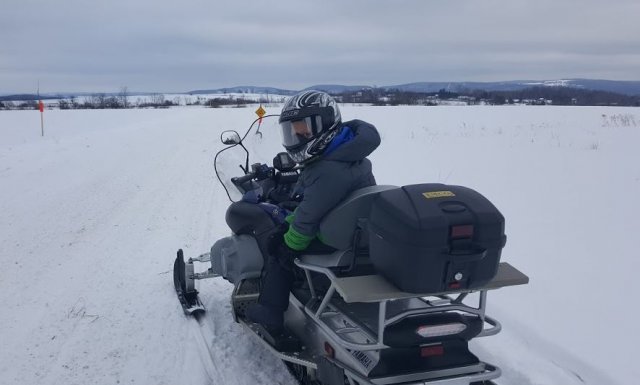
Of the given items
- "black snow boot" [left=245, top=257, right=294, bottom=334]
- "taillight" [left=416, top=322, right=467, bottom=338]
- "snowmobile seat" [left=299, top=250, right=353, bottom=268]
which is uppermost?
"snowmobile seat" [left=299, top=250, right=353, bottom=268]

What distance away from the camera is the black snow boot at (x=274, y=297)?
11.8ft

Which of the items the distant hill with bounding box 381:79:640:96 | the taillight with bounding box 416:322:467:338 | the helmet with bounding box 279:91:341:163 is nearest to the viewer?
the taillight with bounding box 416:322:467:338

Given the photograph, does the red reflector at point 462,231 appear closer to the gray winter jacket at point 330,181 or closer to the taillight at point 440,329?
the taillight at point 440,329

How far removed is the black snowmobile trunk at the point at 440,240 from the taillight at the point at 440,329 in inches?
12.2

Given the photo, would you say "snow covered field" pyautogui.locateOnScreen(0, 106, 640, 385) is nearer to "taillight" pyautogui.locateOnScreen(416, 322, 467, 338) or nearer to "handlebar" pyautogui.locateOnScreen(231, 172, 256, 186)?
"handlebar" pyautogui.locateOnScreen(231, 172, 256, 186)

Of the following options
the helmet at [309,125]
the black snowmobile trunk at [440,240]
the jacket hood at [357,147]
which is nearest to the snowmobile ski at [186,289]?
the helmet at [309,125]

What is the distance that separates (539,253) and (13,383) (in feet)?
17.1

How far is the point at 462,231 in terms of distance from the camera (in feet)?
7.95

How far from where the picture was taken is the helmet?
10.9ft

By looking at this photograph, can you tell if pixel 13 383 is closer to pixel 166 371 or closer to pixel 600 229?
pixel 166 371

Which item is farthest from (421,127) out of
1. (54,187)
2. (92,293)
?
(92,293)

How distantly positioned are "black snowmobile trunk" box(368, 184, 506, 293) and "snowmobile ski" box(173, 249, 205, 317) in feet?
8.24

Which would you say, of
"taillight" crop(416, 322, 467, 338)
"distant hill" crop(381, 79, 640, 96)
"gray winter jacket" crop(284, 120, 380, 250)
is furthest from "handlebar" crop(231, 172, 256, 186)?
"distant hill" crop(381, 79, 640, 96)

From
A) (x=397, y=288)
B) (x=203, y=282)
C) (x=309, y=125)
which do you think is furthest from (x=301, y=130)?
(x=203, y=282)
